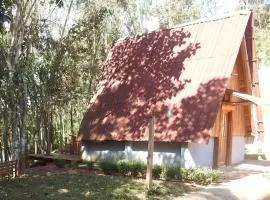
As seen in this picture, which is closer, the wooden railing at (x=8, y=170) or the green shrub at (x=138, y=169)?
the wooden railing at (x=8, y=170)

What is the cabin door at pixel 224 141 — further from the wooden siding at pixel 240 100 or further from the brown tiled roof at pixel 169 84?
the brown tiled roof at pixel 169 84

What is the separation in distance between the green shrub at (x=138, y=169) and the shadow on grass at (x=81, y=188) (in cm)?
69

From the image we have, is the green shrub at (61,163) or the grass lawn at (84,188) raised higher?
the green shrub at (61,163)

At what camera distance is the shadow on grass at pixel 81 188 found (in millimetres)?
11430

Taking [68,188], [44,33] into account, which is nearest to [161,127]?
[68,188]

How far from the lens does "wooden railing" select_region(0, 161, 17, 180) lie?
14112mm

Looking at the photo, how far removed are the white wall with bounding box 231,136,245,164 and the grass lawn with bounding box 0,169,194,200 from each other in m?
7.34

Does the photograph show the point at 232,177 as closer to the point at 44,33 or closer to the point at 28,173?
the point at 28,173

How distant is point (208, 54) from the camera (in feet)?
57.4

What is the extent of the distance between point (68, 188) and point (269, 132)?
20.1 metres

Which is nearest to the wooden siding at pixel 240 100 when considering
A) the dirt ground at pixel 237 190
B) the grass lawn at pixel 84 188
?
the dirt ground at pixel 237 190

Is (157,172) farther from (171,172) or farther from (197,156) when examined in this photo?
(197,156)

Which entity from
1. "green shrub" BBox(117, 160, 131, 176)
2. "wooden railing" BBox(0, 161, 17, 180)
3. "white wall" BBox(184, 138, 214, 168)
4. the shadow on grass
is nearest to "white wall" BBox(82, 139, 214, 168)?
"white wall" BBox(184, 138, 214, 168)

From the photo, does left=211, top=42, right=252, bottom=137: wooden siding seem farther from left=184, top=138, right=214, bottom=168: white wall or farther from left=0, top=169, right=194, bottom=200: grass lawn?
left=0, top=169, right=194, bottom=200: grass lawn
